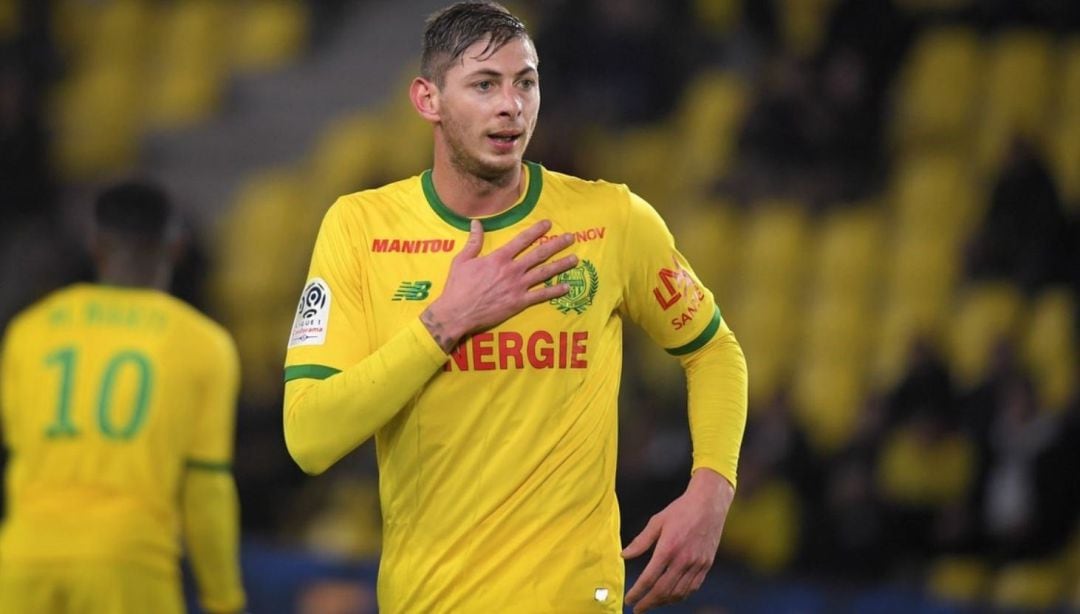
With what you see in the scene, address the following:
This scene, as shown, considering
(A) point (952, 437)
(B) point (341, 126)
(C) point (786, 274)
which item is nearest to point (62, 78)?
(B) point (341, 126)

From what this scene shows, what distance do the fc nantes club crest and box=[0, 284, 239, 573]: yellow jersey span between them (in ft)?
6.99

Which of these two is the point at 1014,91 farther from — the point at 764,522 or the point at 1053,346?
the point at 764,522

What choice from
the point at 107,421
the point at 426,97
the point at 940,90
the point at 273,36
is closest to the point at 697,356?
the point at 426,97

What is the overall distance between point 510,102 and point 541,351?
0.51m

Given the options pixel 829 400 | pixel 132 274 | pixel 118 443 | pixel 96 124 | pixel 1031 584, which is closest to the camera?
pixel 118 443

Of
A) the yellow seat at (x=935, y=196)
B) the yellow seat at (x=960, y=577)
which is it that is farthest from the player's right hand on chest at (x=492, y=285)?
the yellow seat at (x=935, y=196)

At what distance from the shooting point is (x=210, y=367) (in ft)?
17.7

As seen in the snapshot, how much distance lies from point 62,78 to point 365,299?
9.36 m

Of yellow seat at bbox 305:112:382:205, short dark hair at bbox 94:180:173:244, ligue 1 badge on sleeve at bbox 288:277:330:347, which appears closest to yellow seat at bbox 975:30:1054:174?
yellow seat at bbox 305:112:382:205

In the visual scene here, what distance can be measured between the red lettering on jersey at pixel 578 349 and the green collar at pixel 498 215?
0.93 feet

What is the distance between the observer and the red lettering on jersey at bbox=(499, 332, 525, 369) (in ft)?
11.5

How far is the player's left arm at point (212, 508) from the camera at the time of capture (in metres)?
5.32

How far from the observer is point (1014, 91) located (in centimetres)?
920

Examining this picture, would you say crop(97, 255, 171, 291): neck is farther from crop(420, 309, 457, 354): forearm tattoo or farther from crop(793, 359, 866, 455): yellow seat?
crop(793, 359, 866, 455): yellow seat
